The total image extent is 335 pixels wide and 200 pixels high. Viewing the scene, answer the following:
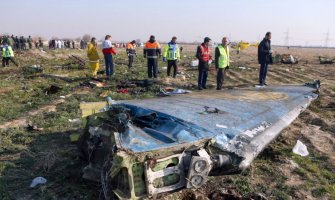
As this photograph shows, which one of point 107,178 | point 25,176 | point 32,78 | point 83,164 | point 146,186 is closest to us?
point 146,186

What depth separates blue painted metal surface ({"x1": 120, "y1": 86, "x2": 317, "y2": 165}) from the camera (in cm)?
358

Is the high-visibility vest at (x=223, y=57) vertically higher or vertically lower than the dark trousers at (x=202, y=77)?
higher

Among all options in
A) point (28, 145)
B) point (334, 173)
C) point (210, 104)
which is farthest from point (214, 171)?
point (28, 145)

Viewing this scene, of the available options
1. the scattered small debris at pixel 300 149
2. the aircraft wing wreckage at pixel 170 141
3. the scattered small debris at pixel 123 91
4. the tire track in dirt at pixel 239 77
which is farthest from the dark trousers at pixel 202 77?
the scattered small debris at pixel 300 149

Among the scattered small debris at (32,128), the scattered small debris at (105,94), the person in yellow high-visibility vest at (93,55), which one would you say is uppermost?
the person in yellow high-visibility vest at (93,55)

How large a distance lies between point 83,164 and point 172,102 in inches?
62.3

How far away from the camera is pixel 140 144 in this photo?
3.33 m

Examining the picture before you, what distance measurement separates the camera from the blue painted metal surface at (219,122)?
141 inches

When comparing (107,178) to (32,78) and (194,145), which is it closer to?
(194,145)

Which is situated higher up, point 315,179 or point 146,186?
point 146,186

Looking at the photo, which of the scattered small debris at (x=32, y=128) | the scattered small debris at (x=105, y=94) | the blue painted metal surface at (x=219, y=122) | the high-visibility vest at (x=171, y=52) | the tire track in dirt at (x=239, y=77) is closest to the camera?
the blue painted metal surface at (x=219, y=122)

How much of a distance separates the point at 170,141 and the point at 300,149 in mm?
3052

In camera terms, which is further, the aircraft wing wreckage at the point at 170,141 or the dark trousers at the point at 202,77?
the dark trousers at the point at 202,77

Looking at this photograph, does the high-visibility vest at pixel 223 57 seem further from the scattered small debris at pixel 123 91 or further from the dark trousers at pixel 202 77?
the scattered small debris at pixel 123 91
